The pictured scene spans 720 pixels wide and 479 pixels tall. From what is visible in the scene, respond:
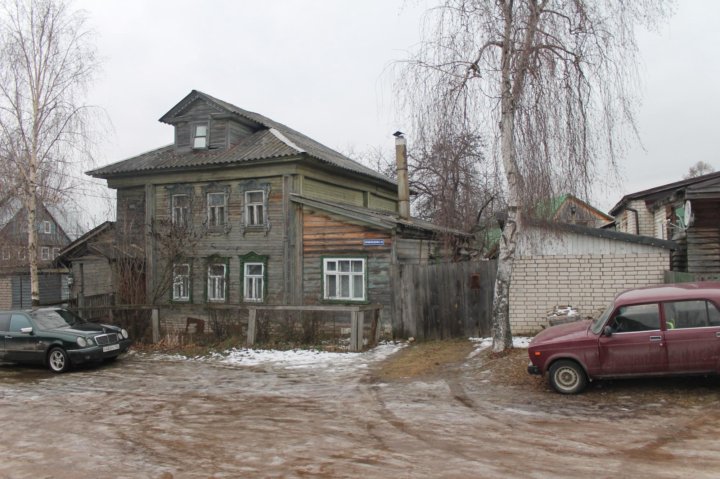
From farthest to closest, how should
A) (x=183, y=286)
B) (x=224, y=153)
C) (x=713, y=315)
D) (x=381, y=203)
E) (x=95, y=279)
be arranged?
→ (x=95, y=279), (x=381, y=203), (x=183, y=286), (x=224, y=153), (x=713, y=315)

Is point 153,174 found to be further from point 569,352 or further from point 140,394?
point 569,352

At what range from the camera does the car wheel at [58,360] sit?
12.8 metres

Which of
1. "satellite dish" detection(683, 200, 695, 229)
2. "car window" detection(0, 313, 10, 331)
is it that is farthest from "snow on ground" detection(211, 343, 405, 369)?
"satellite dish" detection(683, 200, 695, 229)

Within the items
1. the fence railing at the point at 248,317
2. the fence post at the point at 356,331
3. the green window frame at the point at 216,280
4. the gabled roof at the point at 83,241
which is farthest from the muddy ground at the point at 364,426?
the gabled roof at the point at 83,241

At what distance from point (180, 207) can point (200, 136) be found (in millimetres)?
2840

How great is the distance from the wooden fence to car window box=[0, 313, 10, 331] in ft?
32.6

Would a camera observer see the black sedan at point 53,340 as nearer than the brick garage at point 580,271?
Yes

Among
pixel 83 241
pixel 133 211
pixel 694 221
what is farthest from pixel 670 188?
→ pixel 83 241

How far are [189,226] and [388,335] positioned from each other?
8.59m

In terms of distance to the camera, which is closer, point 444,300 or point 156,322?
point 444,300

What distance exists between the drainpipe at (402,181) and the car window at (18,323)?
492 inches

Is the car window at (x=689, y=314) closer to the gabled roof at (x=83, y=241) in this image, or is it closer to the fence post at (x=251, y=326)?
the fence post at (x=251, y=326)

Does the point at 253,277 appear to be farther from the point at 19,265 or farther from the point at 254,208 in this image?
the point at 19,265

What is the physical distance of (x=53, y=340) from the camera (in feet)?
42.2
